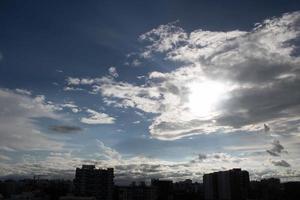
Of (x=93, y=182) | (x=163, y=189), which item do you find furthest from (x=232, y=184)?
(x=93, y=182)

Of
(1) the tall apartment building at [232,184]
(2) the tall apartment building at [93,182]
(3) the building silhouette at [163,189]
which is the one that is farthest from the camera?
(3) the building silhouette at [163,189]

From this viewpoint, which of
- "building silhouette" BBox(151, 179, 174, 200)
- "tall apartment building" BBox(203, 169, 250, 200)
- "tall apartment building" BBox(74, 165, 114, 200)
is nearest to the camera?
"tall apartment building" BBox(203, 169, 250, 200)

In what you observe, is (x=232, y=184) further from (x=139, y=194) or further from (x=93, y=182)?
(x=93, y=182)

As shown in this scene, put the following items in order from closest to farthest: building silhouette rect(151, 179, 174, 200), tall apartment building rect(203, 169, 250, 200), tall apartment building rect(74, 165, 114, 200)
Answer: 1. tall apartment building rect(203, 169, 250, 200)
2. tall apartment building rect(74, 165, 114, 200)
3. building silhouette rect(151, 179, 174, 200)

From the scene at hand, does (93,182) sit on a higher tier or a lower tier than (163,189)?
higher

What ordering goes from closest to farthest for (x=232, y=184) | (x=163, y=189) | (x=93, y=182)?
(x=232, y=184) < (x=93, y=182) < (x=163, y=189)

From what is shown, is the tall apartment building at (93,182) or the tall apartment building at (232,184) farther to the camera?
the tall apartment building at (93,182)

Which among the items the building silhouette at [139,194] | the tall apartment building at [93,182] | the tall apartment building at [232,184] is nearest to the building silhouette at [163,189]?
the building silhouette at [139,194]

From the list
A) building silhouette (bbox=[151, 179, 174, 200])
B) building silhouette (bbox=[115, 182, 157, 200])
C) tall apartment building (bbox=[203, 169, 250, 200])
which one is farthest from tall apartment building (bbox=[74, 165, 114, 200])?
tall apartment building (bbox=[203, 169, 250, 200])

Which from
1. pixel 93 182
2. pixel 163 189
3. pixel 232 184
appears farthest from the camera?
pixel 163 189

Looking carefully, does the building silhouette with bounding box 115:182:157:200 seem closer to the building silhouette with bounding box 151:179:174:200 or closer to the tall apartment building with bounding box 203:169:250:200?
the building silhouette with bounding box 151:179:174:200

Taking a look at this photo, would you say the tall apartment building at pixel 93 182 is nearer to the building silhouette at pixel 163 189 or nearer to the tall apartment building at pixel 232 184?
the building silhouette at pixel 163 189

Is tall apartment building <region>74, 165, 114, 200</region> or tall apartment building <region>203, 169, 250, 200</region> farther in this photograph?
tall apartment building <region>74, 165, 114, 200</region>

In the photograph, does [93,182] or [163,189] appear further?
[163,189]
